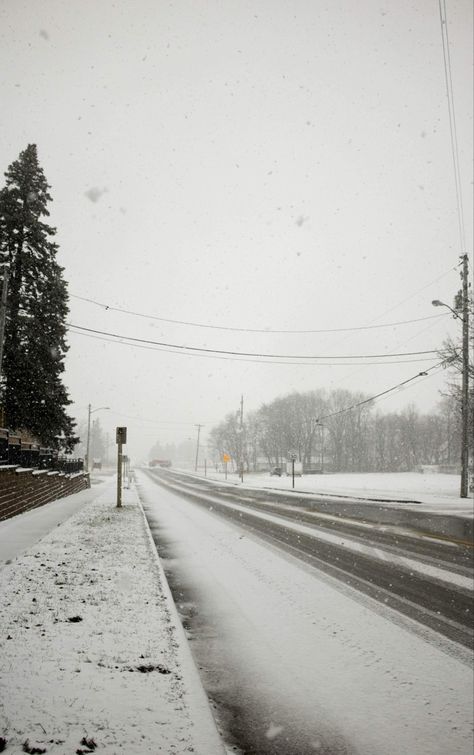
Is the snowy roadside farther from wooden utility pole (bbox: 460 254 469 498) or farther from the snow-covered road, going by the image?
wooden utility pole (bbox: 460 254 469 498)

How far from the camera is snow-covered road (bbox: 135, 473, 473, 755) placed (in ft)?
9.32

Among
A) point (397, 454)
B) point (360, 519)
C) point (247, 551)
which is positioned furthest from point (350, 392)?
point (247, 551)

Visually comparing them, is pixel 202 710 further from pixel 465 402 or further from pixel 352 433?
pixel 352 433

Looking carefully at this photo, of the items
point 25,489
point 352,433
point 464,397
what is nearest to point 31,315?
point 25,489

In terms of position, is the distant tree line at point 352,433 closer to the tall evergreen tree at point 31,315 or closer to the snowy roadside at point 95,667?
the tall evergreen tree at point 31,315

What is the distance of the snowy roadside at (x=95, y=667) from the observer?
2.34 m

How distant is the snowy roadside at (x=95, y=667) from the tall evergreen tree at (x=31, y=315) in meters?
14.3

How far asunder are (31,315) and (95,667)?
1891 centimetres

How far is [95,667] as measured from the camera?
312 cm

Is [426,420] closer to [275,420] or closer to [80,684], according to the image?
[275,420]

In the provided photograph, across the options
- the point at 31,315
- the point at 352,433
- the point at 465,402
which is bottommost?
the point at 352,433

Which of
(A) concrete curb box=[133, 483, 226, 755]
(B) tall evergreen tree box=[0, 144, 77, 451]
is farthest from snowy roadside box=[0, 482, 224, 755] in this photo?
(B) tall evergreen tree box=[0, 144, 77, 451]

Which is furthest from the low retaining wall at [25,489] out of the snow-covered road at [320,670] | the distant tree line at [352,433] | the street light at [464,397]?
the distant tree line at [352,433]

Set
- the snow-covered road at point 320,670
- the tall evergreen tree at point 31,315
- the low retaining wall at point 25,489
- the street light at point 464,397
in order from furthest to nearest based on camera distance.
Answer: the street light at point 464,397
the tall evergreen tree at point 31,315
the low retaining wall at point 25,489
the snow-covered road at point 320,670
